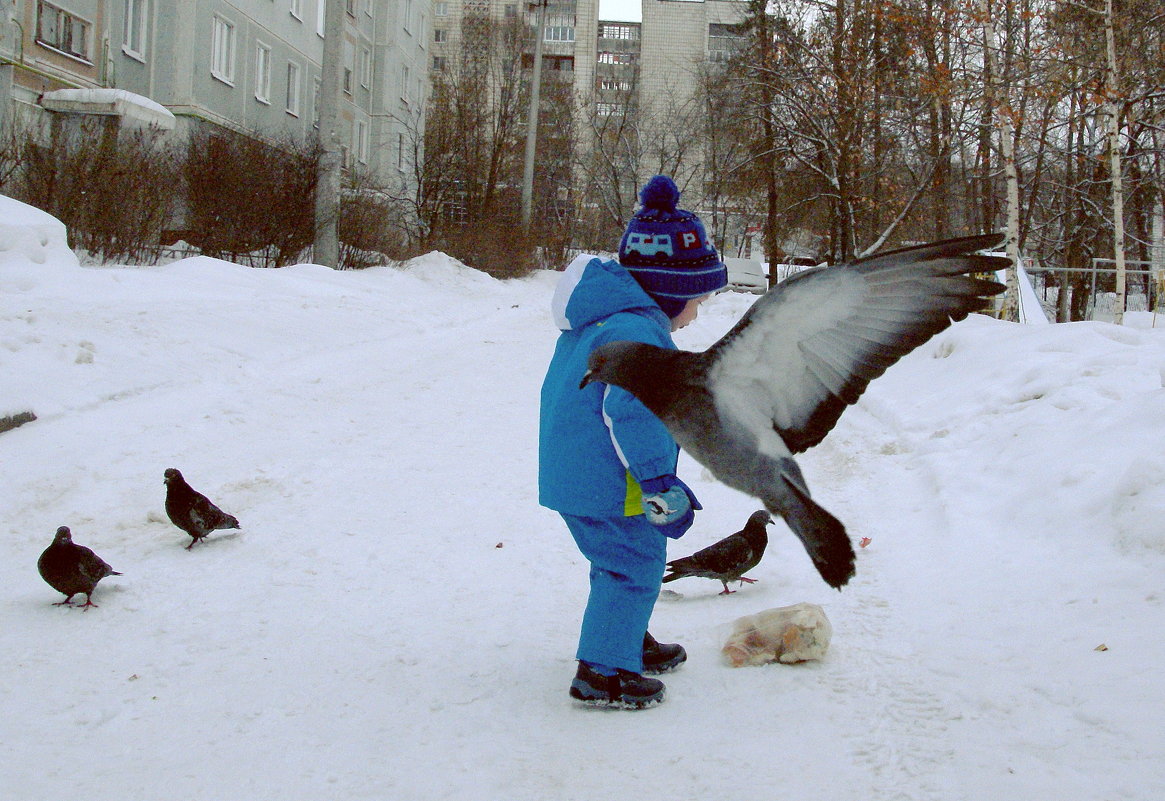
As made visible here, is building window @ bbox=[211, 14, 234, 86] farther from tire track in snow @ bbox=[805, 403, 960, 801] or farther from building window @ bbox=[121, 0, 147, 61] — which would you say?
tire track in snow @ bbox=[805, 403, 960, 801]

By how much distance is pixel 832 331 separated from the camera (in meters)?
2.56

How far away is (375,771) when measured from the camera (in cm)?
251

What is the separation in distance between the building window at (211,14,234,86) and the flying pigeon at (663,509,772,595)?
Result: 21.4 meters

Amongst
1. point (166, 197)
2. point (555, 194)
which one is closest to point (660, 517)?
point (166, 197)

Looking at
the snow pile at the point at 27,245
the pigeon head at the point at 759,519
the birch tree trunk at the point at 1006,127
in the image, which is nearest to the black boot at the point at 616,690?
the pigeon head at the point at 759,519

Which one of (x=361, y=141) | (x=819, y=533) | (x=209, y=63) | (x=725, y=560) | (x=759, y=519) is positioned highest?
(x=361, y=141)

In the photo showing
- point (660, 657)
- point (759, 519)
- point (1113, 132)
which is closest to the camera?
point (660, 657)

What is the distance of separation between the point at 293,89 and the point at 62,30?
32.2ft

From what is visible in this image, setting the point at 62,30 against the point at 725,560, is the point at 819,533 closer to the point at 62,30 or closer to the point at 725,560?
the point at 725,560

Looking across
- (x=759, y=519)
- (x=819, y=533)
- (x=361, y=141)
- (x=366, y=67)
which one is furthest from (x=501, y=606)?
(x=366, y=67)

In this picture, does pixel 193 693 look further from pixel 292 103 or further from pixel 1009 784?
pixel 292 103

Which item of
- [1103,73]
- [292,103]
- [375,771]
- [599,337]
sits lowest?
[375,771]

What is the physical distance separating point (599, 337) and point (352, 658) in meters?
1.34

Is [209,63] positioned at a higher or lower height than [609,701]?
higher
